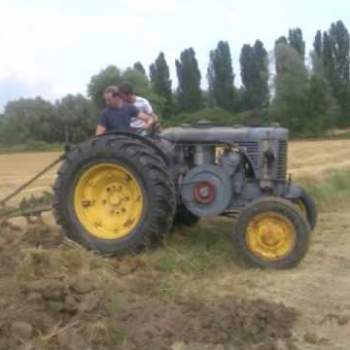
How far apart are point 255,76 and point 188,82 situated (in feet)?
20.0

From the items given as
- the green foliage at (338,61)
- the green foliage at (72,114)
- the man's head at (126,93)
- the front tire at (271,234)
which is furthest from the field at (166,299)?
the green foliage at (338,61)

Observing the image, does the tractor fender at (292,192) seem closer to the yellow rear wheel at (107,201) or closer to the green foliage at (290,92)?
the yellow rear wheel at (107,201)

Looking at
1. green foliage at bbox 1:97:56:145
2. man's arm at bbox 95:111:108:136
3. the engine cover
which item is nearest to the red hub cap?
the engine cover

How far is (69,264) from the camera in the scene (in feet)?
23.7

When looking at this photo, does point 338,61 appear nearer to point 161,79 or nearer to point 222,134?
point 161,79

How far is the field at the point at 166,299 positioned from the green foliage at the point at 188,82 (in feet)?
211

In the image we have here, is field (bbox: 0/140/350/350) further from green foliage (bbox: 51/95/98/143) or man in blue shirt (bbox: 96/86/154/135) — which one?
green foliage (bbox: 51/95/98/143)

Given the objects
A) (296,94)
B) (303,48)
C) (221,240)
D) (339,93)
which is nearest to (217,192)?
(221,240)

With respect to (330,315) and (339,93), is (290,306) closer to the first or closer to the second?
(330,315)

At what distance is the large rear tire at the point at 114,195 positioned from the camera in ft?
27.3

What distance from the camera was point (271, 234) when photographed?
8.06m

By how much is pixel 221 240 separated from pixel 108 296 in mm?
3063

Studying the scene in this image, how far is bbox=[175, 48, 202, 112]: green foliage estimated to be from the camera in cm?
7412

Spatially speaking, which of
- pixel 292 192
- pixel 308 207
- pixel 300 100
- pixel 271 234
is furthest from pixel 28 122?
pixel 271 234
